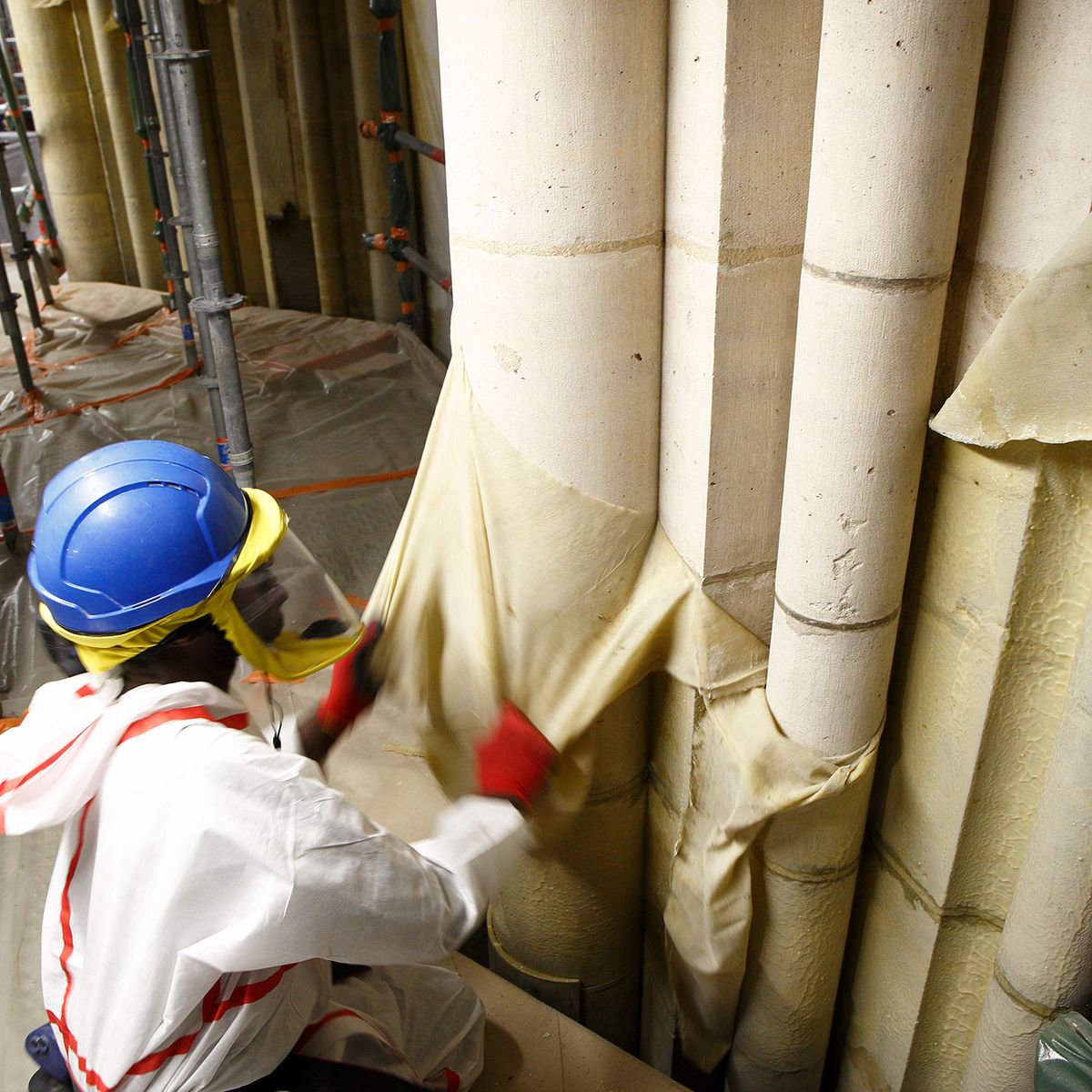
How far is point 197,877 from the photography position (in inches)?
45.4

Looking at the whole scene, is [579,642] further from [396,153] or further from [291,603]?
[396,153]

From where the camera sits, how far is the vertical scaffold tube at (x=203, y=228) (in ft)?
10.1

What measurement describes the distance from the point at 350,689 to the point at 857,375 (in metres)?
1.00

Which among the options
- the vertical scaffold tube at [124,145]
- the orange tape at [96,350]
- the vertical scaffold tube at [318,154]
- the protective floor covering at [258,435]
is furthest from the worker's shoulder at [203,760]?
the vertical scaffold tube at [124,145]

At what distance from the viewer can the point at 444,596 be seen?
5.97 feet

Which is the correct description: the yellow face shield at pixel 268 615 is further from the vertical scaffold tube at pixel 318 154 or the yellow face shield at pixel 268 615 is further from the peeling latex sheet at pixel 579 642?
the vertical scaffold tube at pixel 318 154

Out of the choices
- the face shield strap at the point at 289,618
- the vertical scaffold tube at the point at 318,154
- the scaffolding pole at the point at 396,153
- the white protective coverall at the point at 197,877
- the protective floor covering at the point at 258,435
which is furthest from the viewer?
the vertical scaffold tube at the point at 318,154

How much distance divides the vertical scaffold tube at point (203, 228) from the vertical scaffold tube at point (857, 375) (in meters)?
2.50

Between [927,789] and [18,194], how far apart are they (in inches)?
446

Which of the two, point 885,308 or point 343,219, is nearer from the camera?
point 885,308

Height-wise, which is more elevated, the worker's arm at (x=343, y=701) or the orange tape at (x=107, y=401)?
the worker's arm at (x=343, y=701)

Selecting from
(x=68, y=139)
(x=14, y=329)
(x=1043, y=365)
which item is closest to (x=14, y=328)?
(x=14, y=329)

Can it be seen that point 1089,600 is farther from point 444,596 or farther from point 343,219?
point 343,219

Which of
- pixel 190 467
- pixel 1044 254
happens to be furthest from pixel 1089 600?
pixel 190 467
